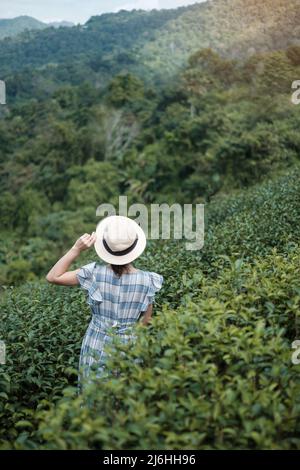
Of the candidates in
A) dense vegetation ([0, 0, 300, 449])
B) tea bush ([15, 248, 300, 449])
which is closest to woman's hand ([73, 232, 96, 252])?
dense vegetation ([0, 0, 300, 449])

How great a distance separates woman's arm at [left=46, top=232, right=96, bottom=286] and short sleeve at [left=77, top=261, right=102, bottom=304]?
0.03 meters

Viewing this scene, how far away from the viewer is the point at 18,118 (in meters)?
34.0

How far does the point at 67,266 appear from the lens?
10.4 ft

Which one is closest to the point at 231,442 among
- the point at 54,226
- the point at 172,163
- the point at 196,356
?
the point at 196,356

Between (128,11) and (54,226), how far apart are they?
2948 centimetres

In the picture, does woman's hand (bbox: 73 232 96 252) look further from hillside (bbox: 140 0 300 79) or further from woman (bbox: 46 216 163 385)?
hillside (bbox: 140 0 300 79)

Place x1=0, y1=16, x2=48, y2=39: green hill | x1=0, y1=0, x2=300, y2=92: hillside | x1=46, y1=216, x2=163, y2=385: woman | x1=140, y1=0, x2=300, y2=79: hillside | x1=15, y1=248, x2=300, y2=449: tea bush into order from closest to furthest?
1. x1=15, y1=248, x2=300, y2=449: tea bush
2. x1=46, y1=216, x2=163, y2=385: woman
3. x1=140, y1=0, x2=300, y2=79: hillside
4. x1=0, y1=0, x2=300, y2=92: hillside
5. x1=0, y1=16, x2=48, y2=39: green hill

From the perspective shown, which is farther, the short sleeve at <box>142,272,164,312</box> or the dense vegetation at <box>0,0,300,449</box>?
the short sleeve at <box>142,272,164,312</box>

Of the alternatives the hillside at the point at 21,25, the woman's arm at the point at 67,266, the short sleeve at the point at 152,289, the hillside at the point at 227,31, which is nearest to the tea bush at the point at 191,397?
the short sleeve at the point at 152,289

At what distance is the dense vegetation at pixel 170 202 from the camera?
86.2 inches

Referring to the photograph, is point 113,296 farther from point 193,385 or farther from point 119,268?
point 193,385

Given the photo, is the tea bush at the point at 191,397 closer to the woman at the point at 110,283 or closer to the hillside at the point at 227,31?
the woman at the point at 110,283

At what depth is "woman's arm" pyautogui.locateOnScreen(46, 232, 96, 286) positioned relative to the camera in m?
3.14

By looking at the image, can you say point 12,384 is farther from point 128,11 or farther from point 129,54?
point 128,11
